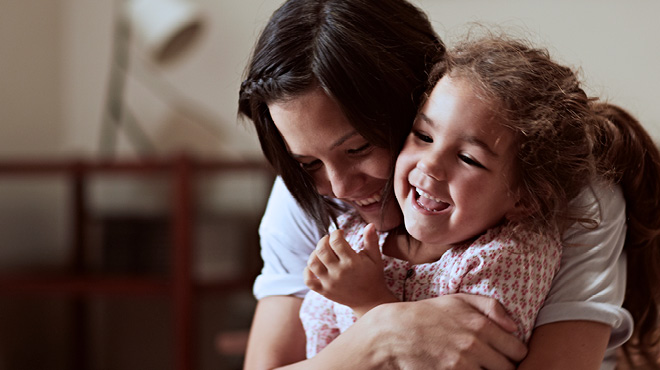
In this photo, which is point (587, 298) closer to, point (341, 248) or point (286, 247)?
point (341, 248)

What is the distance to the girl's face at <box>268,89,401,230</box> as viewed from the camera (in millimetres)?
961

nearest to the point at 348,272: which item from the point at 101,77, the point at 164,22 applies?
the point at 164,22

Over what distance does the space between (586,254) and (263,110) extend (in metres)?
0.48

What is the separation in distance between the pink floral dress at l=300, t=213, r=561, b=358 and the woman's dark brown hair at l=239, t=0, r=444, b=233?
0.16 m

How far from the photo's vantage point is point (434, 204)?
0.94m

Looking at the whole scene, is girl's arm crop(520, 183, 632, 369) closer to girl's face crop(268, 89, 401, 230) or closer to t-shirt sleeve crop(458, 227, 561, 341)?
t-shirt sleeve crop(458, 227, 561, 341)

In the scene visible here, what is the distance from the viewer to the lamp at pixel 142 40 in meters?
2.47

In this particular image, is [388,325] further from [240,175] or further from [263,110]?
[240,175]

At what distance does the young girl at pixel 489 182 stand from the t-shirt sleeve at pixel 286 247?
0.21m

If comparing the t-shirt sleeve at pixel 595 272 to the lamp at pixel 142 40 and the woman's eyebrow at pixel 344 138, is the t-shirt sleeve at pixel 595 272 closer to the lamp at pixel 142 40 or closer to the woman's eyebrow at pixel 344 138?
the woman's eyebrow at pixel 344 138

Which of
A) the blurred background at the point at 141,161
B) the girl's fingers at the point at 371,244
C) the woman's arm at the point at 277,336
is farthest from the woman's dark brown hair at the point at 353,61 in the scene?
the blurred background at the point at 141,161

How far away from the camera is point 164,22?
2475 millimetres

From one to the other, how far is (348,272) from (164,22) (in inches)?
68.9

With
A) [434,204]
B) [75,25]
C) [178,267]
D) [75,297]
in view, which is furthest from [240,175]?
[434,204]
